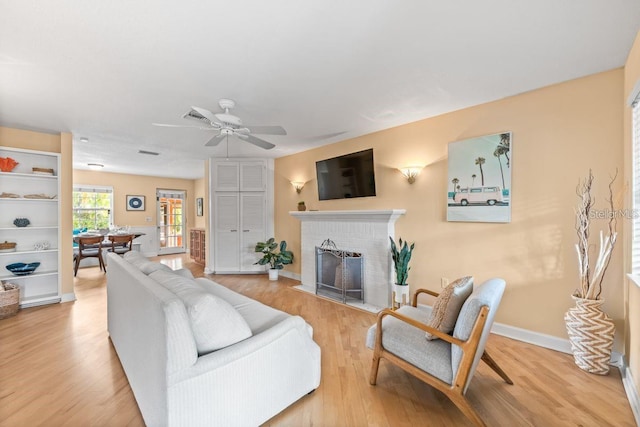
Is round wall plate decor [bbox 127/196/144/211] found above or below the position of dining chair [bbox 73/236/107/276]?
above

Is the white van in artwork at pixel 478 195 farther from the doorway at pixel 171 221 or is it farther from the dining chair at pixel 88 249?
the doorway at pixel 171 221

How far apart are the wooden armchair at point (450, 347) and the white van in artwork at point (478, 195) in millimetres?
1317

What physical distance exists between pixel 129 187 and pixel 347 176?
677 centimetres

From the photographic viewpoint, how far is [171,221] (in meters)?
8.49

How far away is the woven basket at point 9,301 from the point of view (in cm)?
315

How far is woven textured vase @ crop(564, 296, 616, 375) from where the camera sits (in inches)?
79.2

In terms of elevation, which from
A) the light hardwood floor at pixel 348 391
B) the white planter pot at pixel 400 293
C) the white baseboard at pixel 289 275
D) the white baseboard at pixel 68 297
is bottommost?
the light hardwood floor at pixel 348 391

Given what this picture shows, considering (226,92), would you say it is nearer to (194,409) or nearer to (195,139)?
(195,139)

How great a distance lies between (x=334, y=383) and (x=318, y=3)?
96.7 inches

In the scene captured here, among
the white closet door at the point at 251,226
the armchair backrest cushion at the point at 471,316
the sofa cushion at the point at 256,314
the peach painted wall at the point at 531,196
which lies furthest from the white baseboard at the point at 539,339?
the white closet door at the point at 251,226

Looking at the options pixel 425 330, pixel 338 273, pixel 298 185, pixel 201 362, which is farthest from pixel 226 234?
pixel 425 330

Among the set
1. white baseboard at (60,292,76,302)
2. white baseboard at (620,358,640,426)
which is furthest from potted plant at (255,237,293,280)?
white baseboard at (620,358,640,426)

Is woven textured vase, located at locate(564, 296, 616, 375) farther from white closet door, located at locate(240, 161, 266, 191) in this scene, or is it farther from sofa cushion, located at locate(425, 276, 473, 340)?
white closet door, located at locate(240, 161, 266, 191)

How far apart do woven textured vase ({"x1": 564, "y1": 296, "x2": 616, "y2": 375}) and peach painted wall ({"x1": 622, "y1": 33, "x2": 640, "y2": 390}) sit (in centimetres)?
12
